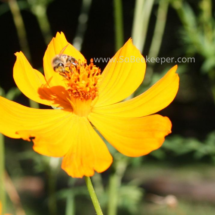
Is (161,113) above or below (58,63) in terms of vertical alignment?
above

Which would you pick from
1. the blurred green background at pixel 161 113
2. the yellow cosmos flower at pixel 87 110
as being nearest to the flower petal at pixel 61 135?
the yellow cosmos flower at pixel 87 110

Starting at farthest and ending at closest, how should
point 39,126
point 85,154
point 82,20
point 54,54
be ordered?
1. point 82,20
2. point 54,54
3. point 39,126
4. point 85,154

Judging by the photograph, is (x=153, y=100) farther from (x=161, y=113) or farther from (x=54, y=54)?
(x=161, y=113)

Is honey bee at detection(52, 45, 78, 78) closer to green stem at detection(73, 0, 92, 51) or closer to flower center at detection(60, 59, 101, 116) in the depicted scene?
flower center at detection(60, 59, 101, 116)

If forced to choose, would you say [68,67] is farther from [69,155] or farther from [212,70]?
[212,70]

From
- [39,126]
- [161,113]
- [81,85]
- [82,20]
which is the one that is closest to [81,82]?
[81,85]

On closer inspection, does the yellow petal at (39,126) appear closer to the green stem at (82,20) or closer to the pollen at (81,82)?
the pollen at (81,82)
